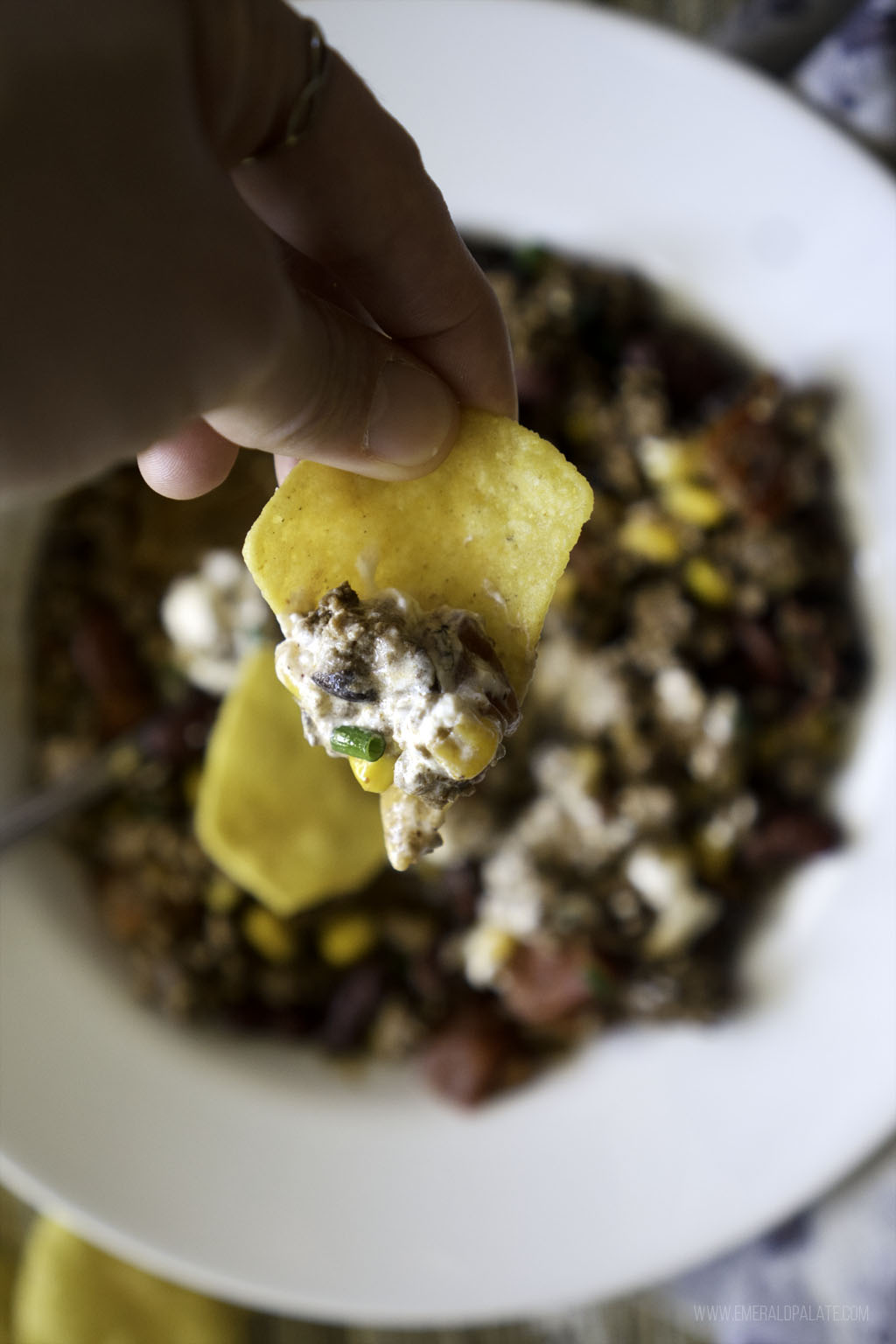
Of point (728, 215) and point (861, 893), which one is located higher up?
point (728, 215)

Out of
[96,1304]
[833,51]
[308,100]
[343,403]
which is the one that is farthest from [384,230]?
[96,1304]

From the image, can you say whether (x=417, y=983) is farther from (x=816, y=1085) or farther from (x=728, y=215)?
(x=728, y=215)

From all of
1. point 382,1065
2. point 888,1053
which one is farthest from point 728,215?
point 382,1065

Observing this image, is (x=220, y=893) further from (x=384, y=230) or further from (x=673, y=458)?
(x=384, y=230)

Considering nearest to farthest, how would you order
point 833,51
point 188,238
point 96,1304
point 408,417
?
1. point 188,238
2. point 408,417
3. point 833,51
4. point 96,1304

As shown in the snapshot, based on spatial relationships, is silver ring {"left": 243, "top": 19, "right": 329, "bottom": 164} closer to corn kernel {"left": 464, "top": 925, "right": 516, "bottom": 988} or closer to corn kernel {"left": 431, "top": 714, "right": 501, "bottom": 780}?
corn kernel {"left": 431, "top": 714, "right": 501, "bottom": 780}

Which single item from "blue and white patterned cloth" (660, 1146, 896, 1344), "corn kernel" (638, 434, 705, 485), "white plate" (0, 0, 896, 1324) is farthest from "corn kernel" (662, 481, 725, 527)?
"blue and white patterned cloth" (660, 1146, 896, 1344)
